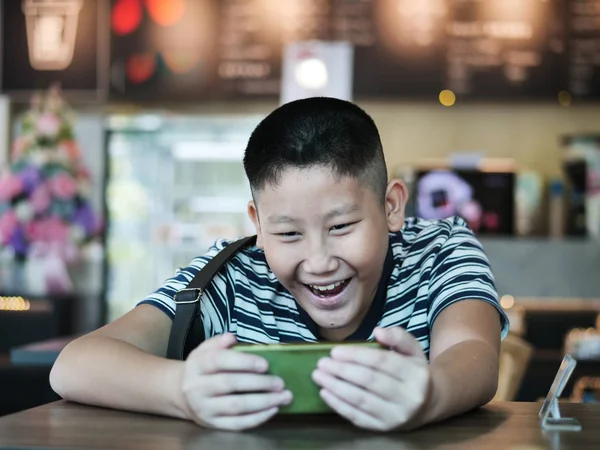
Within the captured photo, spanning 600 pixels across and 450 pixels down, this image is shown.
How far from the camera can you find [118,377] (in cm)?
102

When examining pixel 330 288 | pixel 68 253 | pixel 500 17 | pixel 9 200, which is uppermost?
pixel 500 17

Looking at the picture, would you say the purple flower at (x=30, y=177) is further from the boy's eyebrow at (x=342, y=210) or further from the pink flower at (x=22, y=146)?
the boy's eyebrow at (x=342, y=210)

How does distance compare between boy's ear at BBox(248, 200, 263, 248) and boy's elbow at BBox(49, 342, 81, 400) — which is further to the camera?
boy's ear at BBox(248, 200, 263, 248)

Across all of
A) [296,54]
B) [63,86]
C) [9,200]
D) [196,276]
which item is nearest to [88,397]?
[196,276]

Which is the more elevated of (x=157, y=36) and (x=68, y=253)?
(x=157, y=36)

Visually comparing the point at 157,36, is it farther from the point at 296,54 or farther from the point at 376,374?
the point at 376,374

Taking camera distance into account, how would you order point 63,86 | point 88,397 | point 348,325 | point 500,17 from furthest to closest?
point 63,86, point 500,17, point 348,325, point 88,397

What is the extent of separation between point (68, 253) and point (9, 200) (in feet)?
1.25

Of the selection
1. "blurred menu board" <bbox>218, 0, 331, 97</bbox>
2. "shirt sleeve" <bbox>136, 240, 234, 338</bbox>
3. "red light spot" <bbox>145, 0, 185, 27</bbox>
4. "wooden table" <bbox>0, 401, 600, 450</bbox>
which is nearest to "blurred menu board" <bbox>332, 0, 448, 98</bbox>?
"blurred menu board" <bbox>218, 0, 331, 97</bbox>

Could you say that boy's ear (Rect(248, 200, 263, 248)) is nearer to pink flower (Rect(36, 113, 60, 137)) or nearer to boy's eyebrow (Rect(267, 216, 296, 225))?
boy's eyebrow (Rect(267, 216, 296, 225))

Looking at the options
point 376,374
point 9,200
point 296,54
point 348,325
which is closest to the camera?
point 376,374

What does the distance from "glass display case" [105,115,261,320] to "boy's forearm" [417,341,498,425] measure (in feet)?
10.9

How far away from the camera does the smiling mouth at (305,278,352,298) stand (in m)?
1.17

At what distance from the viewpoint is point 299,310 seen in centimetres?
133
